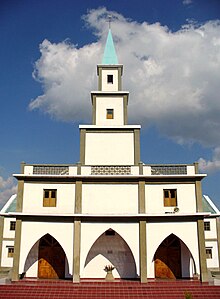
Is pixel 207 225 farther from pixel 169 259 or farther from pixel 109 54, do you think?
pixel 109 54

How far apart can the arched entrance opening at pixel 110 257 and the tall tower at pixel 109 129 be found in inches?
169

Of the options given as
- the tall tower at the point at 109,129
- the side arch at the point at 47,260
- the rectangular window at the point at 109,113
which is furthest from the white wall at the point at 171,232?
the rectangular window at the point at 109,113

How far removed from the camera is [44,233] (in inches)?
682

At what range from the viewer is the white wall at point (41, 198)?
17.8 metres

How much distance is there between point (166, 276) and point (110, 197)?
5.39 meters

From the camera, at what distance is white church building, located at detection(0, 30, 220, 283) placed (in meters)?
17.1

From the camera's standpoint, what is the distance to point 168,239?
738 inches

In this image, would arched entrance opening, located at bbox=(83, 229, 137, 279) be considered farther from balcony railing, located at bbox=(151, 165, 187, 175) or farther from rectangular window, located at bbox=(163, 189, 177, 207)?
balcony railing, located at bbox=(151, 165, 187, 175)

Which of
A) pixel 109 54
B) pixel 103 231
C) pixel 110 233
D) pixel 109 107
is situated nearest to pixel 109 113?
pixel 109 107

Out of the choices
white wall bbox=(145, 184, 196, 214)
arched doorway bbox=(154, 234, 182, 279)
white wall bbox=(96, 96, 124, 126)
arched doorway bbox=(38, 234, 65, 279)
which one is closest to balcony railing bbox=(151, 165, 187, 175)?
white wall bbox=(145, 184, 196, 214)

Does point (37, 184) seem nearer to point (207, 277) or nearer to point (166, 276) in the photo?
point (166, 276)

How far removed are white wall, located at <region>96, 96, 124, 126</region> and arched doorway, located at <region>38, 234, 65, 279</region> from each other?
301 inches

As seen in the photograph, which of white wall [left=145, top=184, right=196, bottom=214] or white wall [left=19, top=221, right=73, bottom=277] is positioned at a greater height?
white wall [left=145, top=184, right=196, bottom=214]

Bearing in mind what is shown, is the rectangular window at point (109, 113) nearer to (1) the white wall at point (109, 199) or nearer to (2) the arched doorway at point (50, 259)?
(1) the white wall at point (109, 199)
